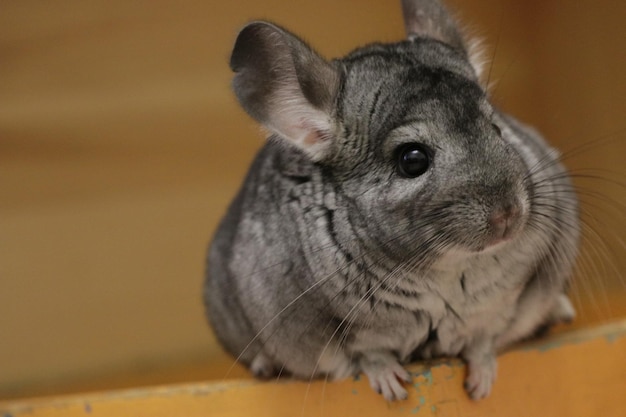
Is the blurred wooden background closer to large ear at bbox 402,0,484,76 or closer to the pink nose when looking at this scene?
large ear at bbox 402,0,484,76

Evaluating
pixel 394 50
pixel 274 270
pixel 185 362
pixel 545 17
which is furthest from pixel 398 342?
pixel 545 17

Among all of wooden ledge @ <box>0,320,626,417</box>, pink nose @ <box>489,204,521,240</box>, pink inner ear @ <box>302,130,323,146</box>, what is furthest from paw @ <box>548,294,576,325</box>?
pink inner ear @ <box>302,130,323,146</box>

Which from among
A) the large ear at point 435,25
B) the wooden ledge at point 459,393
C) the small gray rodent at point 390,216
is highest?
the large ear at point 435,25

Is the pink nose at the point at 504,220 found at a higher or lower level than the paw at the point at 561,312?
higher

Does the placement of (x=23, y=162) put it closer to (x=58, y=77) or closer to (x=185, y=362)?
(x=58, y=77)

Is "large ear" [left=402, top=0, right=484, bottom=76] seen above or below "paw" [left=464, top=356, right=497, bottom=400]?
above

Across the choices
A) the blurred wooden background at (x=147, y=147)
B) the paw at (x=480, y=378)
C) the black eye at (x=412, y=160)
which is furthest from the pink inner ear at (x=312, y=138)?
the blurred wooden background at (x=147, y=147)

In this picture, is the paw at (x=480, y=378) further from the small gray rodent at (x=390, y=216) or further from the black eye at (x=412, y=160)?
the black eye at (x=412, y=160)

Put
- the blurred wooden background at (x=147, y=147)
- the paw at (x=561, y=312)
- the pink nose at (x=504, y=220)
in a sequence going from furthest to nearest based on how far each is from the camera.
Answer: the blurred wooden background at (x=147, y=147), the paw at (x=561, y=312), the pink nose at (x=504, y=220)

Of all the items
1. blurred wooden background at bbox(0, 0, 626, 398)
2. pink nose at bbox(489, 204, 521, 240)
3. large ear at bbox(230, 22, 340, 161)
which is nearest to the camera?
pink nose at bbox(489, 204, 521, 240)
